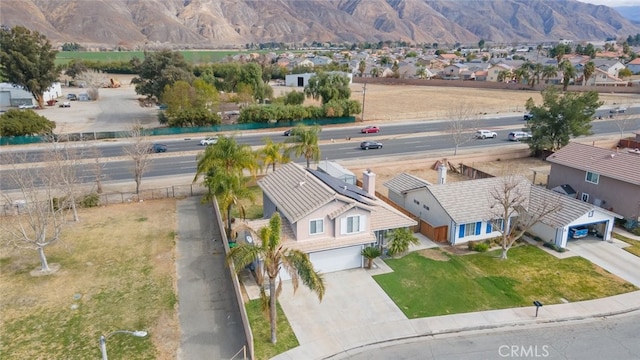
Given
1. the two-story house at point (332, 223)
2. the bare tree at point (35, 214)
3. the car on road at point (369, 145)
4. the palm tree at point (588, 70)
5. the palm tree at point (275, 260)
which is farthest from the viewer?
the palm tree at point (588, 70)

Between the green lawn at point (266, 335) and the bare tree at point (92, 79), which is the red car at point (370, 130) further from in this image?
the bare tree at point (92, 79)

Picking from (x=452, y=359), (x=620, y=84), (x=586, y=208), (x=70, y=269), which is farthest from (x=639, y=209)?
(x=620, y=84)

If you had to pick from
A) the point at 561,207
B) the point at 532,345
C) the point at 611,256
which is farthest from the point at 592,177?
the point at 532,345

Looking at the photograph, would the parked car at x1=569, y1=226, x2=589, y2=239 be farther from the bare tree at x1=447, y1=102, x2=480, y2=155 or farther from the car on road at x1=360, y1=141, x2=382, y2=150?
the car on road at x1=360, y1=141, x2=382, y2=150

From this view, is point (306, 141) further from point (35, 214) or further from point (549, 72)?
point (549, 72)

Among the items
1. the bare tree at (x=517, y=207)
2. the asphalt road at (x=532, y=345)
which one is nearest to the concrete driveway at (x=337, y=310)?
the asphalt road at (x=532, y=345)

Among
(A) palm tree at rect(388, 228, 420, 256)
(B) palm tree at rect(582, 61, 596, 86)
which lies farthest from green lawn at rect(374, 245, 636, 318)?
(B) palm tree at rect(582, 61, 596, 86)
